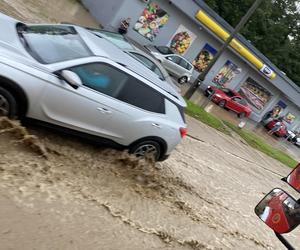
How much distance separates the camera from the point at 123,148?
8250 mm

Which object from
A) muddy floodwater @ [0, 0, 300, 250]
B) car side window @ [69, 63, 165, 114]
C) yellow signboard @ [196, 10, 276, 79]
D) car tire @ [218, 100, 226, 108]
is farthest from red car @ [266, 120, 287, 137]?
car side window @ [69, 63, 165, 114]

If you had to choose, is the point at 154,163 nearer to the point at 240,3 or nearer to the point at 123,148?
the point at 123,148

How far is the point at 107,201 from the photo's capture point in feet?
23.6

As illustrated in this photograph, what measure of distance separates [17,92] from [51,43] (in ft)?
4.46

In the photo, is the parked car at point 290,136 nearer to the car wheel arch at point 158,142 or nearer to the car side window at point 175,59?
the car side window at point 175,59

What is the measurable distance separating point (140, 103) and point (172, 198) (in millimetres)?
1962

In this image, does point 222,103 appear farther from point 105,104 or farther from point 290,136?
point 105,104

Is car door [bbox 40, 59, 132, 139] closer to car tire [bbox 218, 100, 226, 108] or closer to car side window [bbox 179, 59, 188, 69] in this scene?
car side window [bbox 179, 59, 188, 69]

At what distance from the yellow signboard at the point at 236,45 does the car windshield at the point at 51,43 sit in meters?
22.4

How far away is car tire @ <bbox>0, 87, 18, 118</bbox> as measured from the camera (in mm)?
6398

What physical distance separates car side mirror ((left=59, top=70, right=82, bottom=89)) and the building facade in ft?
68.0

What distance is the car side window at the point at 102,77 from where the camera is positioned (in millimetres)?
7176

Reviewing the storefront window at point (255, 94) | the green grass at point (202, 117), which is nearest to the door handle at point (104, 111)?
the green grass at point (202, 117)

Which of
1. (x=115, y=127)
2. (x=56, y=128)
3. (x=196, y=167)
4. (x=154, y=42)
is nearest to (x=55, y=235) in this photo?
(x=56, y=128)
